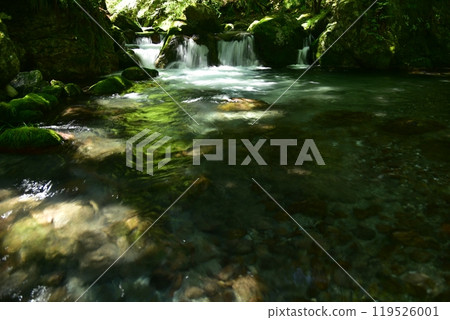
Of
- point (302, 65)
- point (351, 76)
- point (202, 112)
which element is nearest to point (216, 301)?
point (202, 112)

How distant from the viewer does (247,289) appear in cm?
187

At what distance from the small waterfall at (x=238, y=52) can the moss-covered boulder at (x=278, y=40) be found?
0.93 feet

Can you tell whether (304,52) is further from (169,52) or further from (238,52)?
(169,52)

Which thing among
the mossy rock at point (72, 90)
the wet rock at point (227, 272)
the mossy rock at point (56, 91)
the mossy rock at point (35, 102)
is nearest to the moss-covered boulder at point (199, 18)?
the mossy rock at point (72, 90)

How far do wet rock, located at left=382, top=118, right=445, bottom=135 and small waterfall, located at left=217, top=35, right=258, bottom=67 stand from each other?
8238mm

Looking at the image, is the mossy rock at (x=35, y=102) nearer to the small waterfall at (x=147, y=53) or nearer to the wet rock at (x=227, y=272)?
the wet rock at (x=227, y=272)

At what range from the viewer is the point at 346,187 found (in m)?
2.93

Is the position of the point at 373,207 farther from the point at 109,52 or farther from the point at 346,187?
the point at 109,52

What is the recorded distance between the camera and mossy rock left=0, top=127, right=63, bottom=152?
13.0 ft

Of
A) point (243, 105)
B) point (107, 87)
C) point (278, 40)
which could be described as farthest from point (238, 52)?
point (243, 105)

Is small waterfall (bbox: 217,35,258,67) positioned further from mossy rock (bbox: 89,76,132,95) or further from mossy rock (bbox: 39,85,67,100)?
mossy rock (bbox: 39,85,67,100)

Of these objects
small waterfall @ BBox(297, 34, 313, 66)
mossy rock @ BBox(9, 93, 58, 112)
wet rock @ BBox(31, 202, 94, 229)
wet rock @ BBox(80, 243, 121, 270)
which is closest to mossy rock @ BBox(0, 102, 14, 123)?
mossy rock @ BBox(9, 93, 58, 112)

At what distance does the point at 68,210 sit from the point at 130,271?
1061mm

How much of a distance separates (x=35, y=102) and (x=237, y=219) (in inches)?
205
